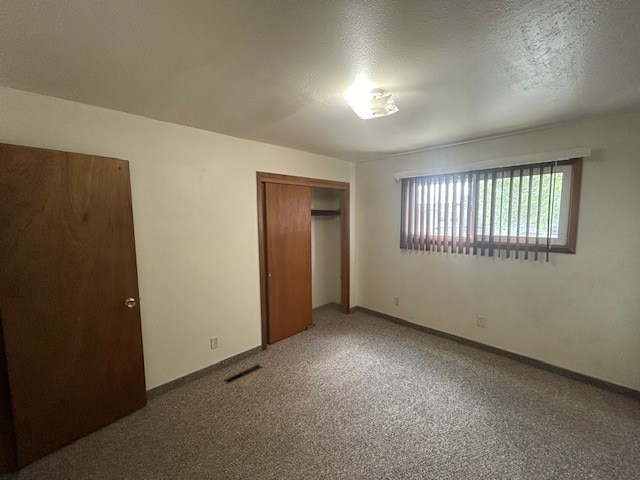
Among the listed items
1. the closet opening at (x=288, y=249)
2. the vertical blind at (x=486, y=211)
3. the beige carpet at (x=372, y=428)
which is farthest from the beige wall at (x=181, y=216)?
the vertical blind at (x=486, y=211)

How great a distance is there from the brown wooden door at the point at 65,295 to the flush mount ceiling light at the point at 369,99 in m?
1.74

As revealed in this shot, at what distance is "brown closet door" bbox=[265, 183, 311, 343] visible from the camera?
3094mm

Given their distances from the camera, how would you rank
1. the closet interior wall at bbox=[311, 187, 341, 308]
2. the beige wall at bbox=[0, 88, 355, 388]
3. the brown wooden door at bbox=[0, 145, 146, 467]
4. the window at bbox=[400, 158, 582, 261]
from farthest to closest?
the closet interior wall at bbox=[311, 187, 341, 308]
the window at bbox=[400, 158, 582, 261]
the beige wall at bbox=[0, 88, 355, 388]
the brown wooden door at bbox=[0, 145, 146, 467]

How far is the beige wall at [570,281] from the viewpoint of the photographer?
7.04ft

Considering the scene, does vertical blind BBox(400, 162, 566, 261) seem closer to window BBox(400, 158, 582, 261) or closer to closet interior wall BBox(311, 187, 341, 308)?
window BBox(400, 158, 582, 261)

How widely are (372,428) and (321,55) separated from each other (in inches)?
93.9

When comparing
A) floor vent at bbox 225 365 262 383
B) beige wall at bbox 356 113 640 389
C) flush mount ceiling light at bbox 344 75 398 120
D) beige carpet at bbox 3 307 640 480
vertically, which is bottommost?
beige carpet at bbox 3 307 640 480

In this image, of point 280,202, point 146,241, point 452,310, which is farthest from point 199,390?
point 452,310

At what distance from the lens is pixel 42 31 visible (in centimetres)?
112

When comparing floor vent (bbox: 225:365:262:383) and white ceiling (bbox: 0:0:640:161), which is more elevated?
white ceiling (bbox: 0:0:640:161)

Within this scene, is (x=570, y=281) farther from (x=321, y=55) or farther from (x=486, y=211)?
(x=321, y=55)

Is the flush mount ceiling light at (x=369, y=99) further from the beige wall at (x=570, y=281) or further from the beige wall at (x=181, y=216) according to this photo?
the beige wall at (x=570, y=281)

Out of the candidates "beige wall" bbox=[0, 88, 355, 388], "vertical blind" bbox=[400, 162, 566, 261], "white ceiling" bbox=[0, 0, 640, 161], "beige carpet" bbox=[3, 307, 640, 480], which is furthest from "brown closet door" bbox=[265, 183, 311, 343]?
"vertical blind" bbox=[400, 162, 566, 261]

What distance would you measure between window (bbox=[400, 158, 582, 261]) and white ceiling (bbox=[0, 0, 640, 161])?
0.60m
